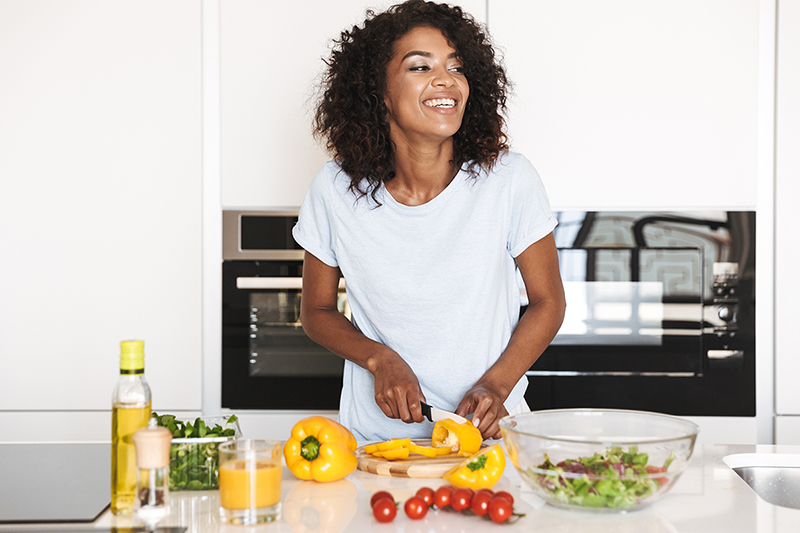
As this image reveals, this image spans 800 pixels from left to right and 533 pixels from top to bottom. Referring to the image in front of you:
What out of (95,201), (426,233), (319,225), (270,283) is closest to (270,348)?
(270,283)

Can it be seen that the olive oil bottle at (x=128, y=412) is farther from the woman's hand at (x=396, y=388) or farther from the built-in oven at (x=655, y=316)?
the built-in oven at (x=655, y=316)

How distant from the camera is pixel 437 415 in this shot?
1198 mm

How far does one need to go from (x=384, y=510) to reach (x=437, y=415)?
362 millimetres

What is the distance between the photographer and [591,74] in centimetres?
217

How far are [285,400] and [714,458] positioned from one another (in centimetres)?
139

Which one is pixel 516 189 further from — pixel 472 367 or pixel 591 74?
pixel 591 74

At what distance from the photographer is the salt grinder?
0.80m

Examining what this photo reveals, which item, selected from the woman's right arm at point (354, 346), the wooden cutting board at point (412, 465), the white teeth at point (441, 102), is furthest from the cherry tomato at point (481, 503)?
the white teeth at point (441, 102)

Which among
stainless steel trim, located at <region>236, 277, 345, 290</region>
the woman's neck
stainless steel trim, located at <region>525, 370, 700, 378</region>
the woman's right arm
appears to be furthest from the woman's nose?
stainless steel trim, located at <region>525, 370, 700, 378</region>

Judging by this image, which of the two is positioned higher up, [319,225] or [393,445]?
[319,225]

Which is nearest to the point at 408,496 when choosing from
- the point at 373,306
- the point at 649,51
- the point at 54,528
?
the point at 54,528

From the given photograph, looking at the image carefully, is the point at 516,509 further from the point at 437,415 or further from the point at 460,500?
the point at 437,415

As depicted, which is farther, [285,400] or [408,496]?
[285,400]

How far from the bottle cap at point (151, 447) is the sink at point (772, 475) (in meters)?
0.87
